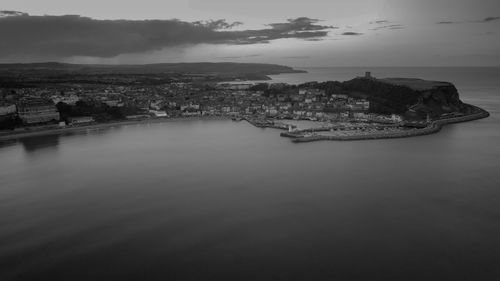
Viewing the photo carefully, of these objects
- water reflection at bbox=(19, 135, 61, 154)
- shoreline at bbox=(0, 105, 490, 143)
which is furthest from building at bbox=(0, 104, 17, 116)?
water reflection at bbox=(19, 135, 61, 154)

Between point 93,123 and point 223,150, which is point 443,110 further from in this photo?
point 93,123

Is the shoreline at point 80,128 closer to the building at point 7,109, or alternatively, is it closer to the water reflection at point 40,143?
the water reflection at point 40,143

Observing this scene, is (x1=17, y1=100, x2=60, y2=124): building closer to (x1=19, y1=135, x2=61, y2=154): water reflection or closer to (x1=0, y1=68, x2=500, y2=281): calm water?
(x1=19, y1=135, x2=61, y2=154): water reflection

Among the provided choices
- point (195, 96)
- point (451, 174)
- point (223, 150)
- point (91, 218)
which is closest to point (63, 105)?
point (195, 96)

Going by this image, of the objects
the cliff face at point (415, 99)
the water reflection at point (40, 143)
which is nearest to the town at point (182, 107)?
the cliff face at point (415, 99)

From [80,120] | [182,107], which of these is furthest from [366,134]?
[80,120]

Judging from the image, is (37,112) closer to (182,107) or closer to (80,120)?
(80,120)

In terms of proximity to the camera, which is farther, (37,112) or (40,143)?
(37,112)

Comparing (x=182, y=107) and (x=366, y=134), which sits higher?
(x=182, y=107)
